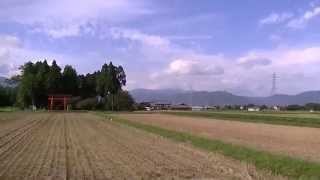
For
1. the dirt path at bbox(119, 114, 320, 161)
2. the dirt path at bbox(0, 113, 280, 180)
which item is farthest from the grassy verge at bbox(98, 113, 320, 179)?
the dirt path at bbox(119, 114, 320, 161)

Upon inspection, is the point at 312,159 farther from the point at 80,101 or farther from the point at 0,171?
the point at 80,101

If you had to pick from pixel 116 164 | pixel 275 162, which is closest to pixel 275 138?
pixel 275 162

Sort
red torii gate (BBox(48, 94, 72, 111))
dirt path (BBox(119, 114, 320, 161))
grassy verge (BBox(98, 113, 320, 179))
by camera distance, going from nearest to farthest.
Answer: grassy verge (BBox(98, 113, 320, 179)), dirt path (BBox(119, 114, 320, 161)), red torii gate (BBox(48, 94, 72, 111))

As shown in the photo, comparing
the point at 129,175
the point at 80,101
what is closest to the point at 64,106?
the point at 80,101

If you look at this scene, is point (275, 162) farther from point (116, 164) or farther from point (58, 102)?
point (58, 102)

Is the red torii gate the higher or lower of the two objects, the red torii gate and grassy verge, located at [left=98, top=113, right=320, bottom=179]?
the higher

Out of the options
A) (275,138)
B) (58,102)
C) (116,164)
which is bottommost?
(116,164)

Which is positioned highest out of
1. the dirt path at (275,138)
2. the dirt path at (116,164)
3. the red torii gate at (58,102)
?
the red torii gate at (58,102)

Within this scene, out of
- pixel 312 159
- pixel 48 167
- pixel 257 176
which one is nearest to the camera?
pixel 257 176

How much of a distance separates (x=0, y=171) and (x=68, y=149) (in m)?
10.8

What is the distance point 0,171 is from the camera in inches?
785

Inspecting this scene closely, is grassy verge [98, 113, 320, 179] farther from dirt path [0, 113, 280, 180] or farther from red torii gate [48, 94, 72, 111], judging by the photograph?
red torii gate [48, 94, 72, 111]

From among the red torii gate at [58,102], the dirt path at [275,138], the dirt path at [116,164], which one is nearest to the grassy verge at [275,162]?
the dirt path at [116,164]

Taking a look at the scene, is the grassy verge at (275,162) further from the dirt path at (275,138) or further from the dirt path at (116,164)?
the dirt path at (275,138)
